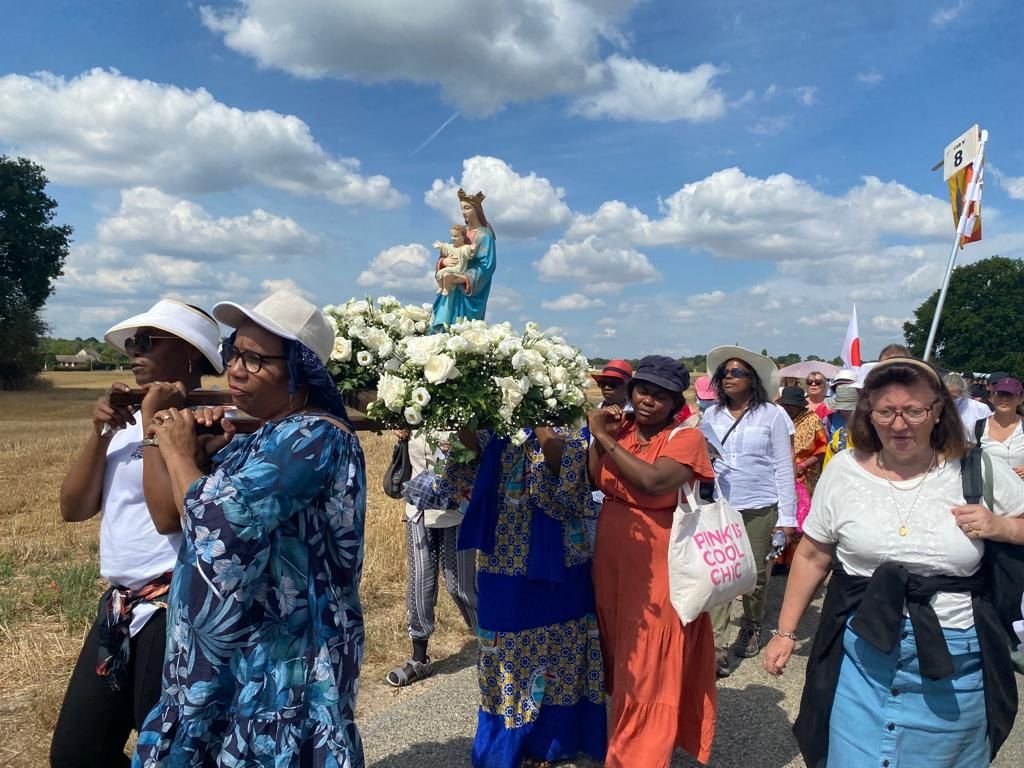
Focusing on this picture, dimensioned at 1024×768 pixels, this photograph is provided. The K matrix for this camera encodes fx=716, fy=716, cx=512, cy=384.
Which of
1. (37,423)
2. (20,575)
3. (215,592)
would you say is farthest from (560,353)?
(37,423)

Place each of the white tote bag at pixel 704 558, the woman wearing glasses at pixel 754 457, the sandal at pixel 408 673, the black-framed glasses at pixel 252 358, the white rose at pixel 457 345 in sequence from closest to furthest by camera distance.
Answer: the black-framed glasses at pixel 252 358, the white rose at pixel 457 345, the white tote bag at pixel 704 558, the sandal at pixel 408 673, the woman wearing glasses at pixel 754 457

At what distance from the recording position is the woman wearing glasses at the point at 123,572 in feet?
8.58

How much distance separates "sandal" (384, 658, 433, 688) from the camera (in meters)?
4.88

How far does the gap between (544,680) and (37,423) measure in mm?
25660

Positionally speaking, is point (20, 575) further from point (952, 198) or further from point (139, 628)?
point (952, 198)

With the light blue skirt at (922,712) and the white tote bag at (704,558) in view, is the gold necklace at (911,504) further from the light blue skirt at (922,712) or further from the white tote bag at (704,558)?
the white tote bag at (704,558)

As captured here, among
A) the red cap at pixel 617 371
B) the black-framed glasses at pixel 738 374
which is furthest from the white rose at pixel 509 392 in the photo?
the black-framed glasses at pixel 738 374

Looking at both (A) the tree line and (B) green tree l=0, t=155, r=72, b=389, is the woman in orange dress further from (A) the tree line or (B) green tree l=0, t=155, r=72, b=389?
(B) green tree l=0, t=155, r=72, b=389

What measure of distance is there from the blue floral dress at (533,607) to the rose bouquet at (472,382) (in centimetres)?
66

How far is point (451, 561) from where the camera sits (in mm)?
5012

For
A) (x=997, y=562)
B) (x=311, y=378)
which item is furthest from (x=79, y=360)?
(x=997, y=562)

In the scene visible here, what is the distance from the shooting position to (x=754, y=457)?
5.47m

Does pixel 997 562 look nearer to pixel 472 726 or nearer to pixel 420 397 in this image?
pixel 420 397

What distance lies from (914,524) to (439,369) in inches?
75.3
